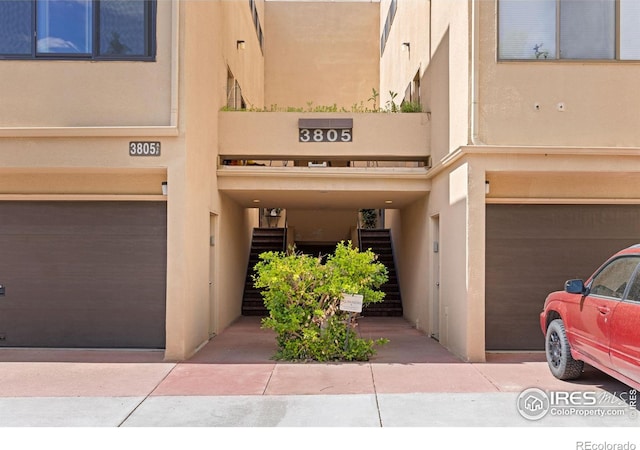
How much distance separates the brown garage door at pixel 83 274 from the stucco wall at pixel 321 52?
13.3m

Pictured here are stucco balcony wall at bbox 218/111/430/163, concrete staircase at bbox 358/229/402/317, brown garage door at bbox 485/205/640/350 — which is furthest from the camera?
concrete staircase at bbox 358/229/402/317

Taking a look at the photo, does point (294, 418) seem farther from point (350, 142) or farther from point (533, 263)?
point (350, 142)

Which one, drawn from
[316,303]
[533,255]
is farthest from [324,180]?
[533,255]

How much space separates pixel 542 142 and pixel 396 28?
9.27 m

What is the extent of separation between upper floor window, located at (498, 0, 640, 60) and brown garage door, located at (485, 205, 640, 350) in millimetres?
2468

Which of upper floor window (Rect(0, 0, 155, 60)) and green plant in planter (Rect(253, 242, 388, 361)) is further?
upper floor window (Rect(0, 0, 155, 60))

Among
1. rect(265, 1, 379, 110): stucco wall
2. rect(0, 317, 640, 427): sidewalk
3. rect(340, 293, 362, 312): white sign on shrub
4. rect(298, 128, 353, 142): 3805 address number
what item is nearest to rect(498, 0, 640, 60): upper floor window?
rect(298, 128, 353, 142): 3805 address number

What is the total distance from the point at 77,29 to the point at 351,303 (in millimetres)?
6095

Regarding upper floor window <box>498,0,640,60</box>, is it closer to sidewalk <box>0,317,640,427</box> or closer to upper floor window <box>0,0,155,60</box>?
sidewalk <box>0,317,640,427</box>

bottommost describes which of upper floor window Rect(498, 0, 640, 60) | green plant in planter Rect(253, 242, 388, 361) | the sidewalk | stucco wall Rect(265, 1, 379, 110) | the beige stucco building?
the sidewalk

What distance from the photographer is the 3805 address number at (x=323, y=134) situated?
11.6 m

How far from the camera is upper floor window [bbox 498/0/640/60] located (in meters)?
8.94

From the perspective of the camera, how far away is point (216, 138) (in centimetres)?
1144

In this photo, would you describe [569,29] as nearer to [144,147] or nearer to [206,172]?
[206,172]
